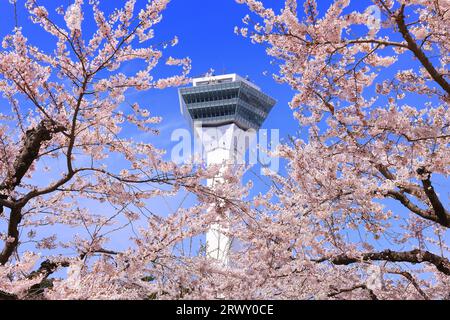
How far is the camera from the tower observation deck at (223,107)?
5512cm

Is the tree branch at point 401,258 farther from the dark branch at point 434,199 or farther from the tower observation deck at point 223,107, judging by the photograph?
the tower observation deck at point 223,107

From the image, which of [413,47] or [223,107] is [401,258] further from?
[223,107]

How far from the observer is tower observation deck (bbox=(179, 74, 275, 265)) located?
181 feet

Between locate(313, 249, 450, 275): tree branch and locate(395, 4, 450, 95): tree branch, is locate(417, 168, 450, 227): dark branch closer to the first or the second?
locate(313, 249, 450, 275): tree branch

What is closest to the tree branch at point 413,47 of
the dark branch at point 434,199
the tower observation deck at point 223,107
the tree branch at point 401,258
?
the dark branch at point 434,199

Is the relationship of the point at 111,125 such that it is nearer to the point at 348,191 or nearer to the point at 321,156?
the point at 321,156

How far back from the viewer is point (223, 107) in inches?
2221

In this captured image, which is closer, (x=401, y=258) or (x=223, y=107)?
(x=401, y=258)

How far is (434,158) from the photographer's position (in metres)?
6.03

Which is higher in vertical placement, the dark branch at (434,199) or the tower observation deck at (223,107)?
the tower observation deck at (223,107)

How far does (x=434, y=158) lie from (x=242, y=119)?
5202 cm

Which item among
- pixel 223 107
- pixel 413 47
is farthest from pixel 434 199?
pixel 223 107

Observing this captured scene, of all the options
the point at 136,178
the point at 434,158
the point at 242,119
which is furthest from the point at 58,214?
the point at 242,119

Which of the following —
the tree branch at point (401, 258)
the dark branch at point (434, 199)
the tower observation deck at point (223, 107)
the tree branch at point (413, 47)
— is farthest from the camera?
the tower observation deck at point (223, 107)
